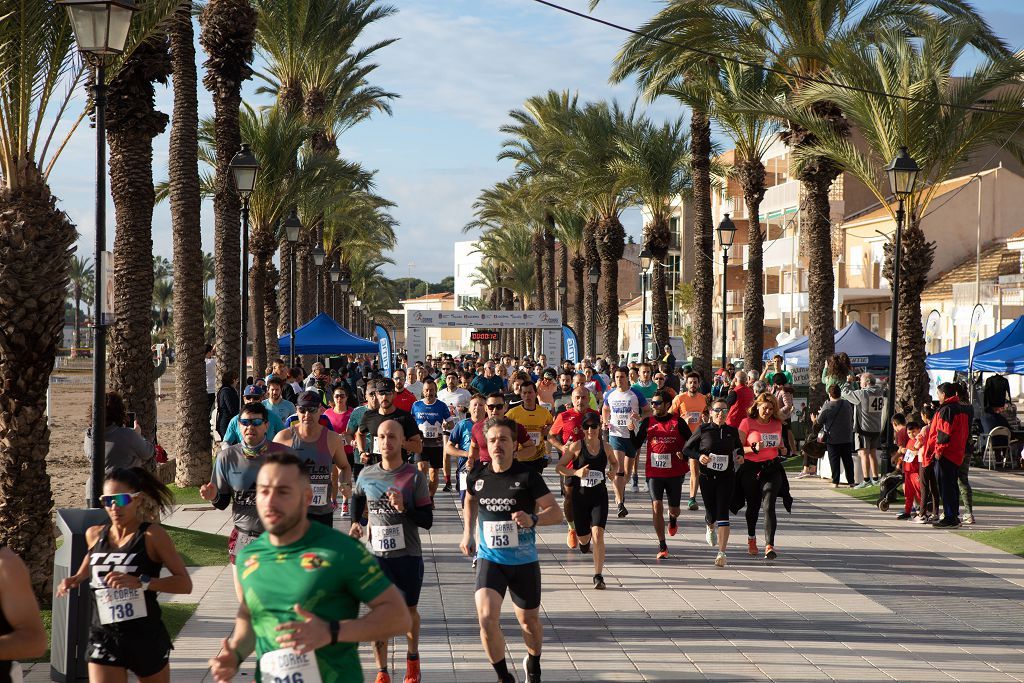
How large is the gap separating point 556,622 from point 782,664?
2.02 m

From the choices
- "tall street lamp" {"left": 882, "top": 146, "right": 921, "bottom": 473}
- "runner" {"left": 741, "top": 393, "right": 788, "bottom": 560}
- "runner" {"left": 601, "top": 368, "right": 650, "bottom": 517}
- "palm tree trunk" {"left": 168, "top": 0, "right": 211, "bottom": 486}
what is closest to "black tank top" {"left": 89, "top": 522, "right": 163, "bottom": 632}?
"runner" {"left": 741, "top": 393, "right": 788, "bottom": 560}

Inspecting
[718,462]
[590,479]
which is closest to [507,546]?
[590,479]

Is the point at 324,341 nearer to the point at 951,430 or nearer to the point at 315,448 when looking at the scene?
the point at 951,430

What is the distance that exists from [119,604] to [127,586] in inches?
4.7

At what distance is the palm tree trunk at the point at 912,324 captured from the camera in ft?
63.3

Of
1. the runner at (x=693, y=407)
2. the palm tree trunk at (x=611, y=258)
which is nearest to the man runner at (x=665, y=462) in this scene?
the runner at (x=693, y=407)

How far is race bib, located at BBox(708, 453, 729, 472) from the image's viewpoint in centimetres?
1245

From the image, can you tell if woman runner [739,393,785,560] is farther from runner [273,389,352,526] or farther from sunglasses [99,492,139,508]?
sunglasses [99,492,139,508]

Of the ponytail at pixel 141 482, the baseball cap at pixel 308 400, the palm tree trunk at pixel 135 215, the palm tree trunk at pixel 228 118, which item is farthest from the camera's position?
the palm tree trunk at pixel 228 118

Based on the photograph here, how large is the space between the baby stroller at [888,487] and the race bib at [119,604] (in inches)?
530

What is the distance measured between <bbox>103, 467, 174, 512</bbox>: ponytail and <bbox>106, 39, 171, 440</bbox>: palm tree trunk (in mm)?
9015

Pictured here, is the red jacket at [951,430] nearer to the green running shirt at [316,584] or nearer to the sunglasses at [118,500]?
the sunglasses at [118,500]

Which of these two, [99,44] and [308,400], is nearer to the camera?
[99,44]

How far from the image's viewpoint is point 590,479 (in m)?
11.4
